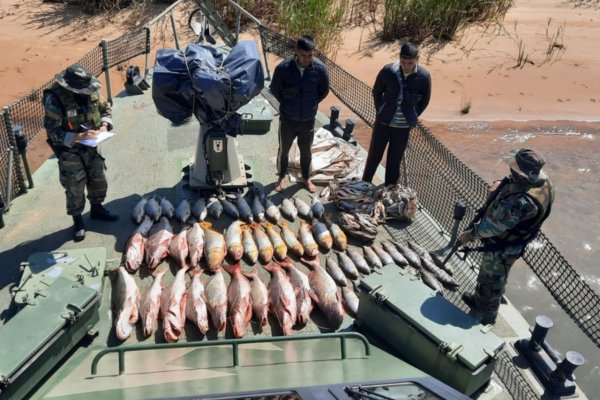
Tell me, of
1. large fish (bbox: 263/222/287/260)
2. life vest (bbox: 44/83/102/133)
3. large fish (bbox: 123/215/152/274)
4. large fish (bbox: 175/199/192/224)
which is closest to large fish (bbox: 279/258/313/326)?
large fish (bbox: 263/222/287/260)

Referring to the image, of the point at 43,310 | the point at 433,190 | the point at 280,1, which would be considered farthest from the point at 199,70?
the point at 280,1

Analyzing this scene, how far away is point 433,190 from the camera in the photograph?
8.59 metres

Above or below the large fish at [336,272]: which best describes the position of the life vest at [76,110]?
above

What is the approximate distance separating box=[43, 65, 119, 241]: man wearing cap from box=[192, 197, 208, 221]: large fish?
1091mm

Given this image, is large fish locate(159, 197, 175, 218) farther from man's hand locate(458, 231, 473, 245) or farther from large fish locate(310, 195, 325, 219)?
man's hand locate(458, 231, 473, 245)

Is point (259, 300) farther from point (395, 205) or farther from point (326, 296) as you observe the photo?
point (395, 205)

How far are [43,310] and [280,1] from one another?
15.8 m

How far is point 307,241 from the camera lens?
Result: 679cm

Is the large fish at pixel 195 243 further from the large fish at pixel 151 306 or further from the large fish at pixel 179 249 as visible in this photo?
the large fish at pixel 151 306

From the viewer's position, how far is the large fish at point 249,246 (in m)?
6.51

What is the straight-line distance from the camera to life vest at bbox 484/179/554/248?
4957 millimetres

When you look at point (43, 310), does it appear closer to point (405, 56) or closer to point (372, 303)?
point (372, 303)

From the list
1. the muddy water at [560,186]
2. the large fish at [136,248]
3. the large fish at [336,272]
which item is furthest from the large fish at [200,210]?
the muddy water at [560,186]

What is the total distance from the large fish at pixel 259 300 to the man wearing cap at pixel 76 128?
2.18 metres
